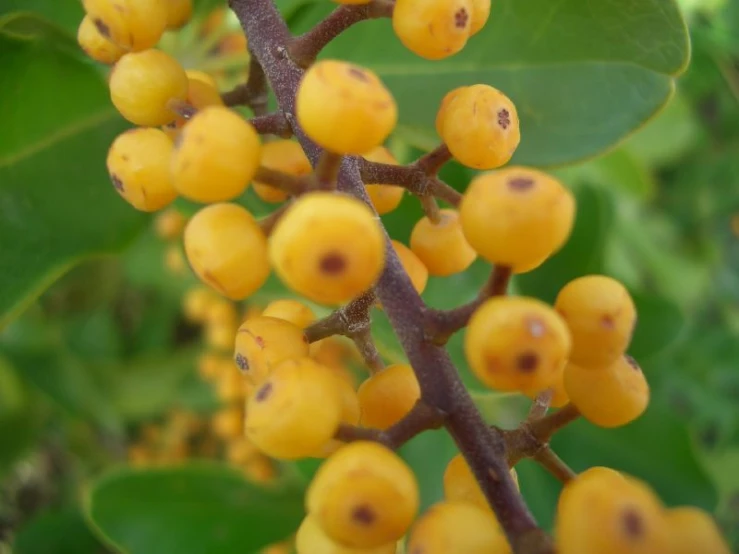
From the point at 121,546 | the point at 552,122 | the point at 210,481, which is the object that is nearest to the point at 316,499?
the point at 552,122

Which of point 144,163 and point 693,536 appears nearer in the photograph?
point 693,536

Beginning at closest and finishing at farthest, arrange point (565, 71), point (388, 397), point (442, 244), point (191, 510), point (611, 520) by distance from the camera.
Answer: point (611, 520) → point (388, 397) → point (442, 244) → point (565, 71) → point (191, 510)

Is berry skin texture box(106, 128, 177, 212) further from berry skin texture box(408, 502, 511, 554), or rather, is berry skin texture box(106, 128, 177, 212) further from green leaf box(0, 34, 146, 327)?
green leaf box(0, 34, 146, 327)

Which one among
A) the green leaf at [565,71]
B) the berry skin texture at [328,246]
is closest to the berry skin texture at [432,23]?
the berry skin texture at [328,246]

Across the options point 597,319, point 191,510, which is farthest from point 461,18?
point 191,510

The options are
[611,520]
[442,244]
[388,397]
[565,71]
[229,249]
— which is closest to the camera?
[611,520]

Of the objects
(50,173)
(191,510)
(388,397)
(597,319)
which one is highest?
(597,319)

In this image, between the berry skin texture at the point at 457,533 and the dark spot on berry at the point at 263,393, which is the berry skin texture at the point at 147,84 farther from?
the berry skin texture at the point at 457,533

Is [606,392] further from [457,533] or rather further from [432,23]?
[432,23]

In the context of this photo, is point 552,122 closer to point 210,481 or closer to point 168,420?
point 210,481
